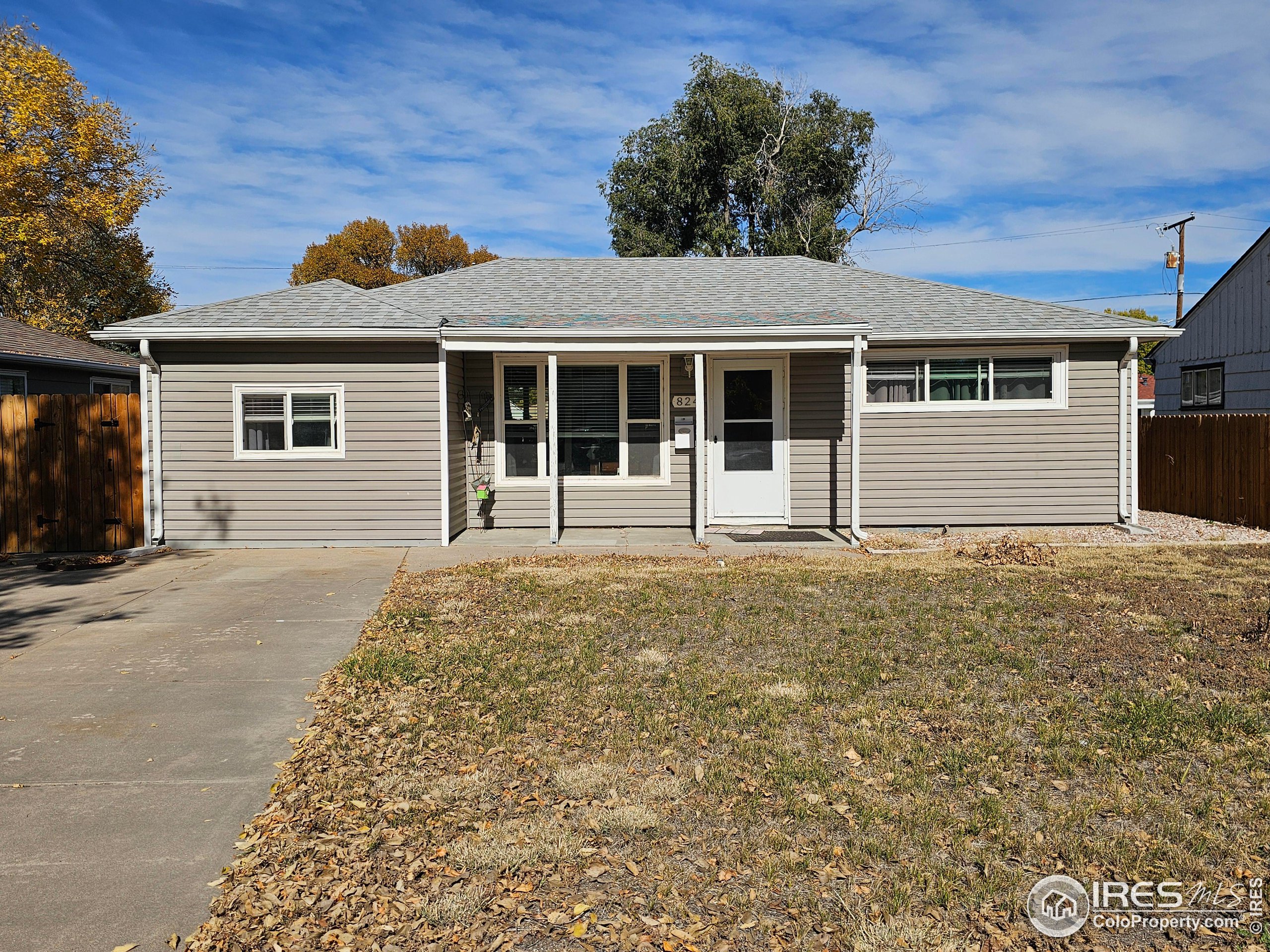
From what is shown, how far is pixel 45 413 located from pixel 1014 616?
1095 centimetres

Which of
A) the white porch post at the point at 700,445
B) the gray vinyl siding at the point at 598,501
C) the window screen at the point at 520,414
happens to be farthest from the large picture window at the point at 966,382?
the window screen at the point at 520,414

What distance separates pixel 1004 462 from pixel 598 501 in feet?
18.6

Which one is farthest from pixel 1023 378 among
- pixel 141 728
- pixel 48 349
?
pixel 48 349

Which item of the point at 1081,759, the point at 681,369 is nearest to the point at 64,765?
the point at 1081,759

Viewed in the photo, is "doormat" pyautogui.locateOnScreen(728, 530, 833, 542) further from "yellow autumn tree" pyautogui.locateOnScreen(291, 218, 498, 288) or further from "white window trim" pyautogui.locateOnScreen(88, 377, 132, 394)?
"yellow autumn tree" pyautogui.locateOnScreen(291, 218, 498, 288)

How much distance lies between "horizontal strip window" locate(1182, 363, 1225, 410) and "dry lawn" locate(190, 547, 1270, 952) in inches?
Answer: 539

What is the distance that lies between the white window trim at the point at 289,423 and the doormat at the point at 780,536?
5.17 metres

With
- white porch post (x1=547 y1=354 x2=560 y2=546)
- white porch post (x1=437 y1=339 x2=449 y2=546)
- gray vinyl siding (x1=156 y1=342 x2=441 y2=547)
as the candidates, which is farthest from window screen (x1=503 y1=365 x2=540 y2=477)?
gray vinyl siding (x1=156 y1=342 x2=441 y2=547)

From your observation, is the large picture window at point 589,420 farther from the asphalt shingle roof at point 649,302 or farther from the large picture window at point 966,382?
the large picture window at point 966,382

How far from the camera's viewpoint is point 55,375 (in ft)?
58.3

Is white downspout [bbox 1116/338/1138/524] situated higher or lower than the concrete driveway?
higher

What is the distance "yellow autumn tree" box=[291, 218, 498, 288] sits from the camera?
44.5m

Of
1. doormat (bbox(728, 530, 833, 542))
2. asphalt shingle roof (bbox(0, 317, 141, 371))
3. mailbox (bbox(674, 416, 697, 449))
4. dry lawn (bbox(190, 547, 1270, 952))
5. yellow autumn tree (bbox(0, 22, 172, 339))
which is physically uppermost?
yellow autumn tree (bbox(0, 22, 172, 339))

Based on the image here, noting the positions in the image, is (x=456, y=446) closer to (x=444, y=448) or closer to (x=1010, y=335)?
(x=444, y=448)
